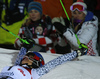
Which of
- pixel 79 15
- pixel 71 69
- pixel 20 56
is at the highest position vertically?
pixel 79 15

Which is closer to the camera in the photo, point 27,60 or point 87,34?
point 27,60

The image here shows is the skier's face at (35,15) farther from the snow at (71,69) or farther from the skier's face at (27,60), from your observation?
the skier's face at (27,60)

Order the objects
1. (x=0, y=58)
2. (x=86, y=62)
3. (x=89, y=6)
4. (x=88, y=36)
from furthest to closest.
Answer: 1. (x=89, y=6)
2. (x=88, y=36)
3. (x=86, y=62)
4. (x=0, y=58)

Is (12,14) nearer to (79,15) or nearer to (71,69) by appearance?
(79,15)

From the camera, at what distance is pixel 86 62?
5.72 feet

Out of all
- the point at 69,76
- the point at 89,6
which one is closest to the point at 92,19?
the point at 89,6

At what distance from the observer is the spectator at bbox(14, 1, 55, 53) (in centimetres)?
208

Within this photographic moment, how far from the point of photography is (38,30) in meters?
2.10

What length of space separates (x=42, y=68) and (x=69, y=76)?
0.17 meters

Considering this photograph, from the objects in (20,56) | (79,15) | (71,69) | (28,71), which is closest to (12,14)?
(79,15)

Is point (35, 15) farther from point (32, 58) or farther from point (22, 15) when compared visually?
point (32, 58)

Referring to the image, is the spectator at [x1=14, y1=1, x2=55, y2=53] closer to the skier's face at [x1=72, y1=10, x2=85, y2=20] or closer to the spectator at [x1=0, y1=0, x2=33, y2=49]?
the skier's face at [x1=72, y1=10, x2=85, y2=20]

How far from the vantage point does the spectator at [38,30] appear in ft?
6.84

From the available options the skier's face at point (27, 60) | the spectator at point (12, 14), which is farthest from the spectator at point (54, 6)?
the skier's face at point (27, 60)
